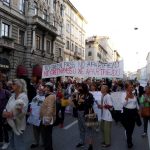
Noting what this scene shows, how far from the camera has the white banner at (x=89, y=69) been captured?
18078mm

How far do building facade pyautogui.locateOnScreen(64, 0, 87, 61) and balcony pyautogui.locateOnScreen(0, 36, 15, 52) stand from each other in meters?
24.7

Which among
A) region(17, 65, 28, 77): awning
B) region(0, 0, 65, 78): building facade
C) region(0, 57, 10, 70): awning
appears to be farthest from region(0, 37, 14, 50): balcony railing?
region(17, 65, 28, 77): awning

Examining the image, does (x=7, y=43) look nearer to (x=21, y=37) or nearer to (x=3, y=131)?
(x=21, y=37)

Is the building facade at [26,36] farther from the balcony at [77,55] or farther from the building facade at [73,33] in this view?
the balcony at [77,55]

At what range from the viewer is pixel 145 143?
10.2 m

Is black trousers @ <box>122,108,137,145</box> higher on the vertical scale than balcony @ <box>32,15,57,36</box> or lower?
lower

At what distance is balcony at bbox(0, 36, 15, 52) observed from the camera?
31.4 m

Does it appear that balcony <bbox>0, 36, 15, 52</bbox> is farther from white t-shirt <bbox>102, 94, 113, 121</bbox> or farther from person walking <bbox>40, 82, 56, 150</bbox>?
person walking <bbox>40, 82, 56, 150</bbox>

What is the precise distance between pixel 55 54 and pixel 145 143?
39085 millimetres

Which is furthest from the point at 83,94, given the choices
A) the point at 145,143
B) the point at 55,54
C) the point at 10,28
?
the point at 55,54

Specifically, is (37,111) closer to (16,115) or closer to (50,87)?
(50,87)

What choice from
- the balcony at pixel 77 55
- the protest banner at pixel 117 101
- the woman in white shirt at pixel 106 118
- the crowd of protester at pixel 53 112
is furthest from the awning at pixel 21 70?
the balcony at pixel 77 55

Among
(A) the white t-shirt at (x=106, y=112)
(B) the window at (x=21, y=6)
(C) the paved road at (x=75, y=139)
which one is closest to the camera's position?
(C) the paved road at (x=75, y=139)

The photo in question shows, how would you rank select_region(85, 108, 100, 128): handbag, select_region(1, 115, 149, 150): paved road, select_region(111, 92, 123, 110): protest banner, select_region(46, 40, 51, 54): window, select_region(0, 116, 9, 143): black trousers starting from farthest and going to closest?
select_region(46, 40, 51, 54): window, select_region(111, 92, 123, 110): protest banner, select_region(1, 115, 149, 150): paved road, select_region(0, 116, 9, 143): black trousers, select_region(85, 108, 100, 128): handbag
